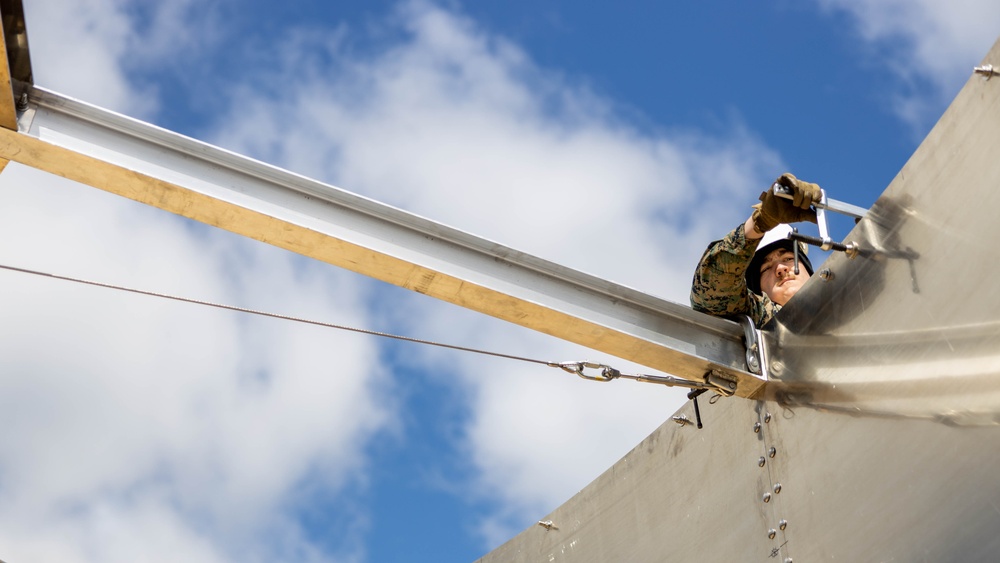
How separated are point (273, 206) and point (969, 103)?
107 inches

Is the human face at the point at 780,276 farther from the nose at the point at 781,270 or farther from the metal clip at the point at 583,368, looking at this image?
the metal clip at the point at 583,368

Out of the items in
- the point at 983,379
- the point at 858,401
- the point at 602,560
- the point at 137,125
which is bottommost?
the point at 983,379

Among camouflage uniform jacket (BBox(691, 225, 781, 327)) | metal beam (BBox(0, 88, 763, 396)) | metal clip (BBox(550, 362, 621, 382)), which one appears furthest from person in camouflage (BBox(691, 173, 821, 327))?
metal clip (BBox(550, 362, 621, 382))

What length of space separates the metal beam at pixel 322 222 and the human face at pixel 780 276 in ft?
5.58

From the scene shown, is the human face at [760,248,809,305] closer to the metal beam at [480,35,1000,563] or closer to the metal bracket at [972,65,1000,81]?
the metal beam at [480,35,1000,563]

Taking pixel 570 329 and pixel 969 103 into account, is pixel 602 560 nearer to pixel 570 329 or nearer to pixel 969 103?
pixel 570 329

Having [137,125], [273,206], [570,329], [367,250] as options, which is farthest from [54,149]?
[570,329]

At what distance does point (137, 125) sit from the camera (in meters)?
4.77

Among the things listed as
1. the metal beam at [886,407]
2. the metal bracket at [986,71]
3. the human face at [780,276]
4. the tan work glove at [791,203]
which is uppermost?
the human face at [780,276]

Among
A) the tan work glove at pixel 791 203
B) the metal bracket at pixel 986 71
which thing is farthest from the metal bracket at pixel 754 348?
the metal bracket at pixel 986 71

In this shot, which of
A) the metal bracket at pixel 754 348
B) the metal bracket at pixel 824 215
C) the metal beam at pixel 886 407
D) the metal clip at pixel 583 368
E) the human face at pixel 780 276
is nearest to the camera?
the metal beam at pixel 886 407

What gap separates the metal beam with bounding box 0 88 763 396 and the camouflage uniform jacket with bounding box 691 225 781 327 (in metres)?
0.39

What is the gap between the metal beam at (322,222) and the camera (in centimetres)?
473

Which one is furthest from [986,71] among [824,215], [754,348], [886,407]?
[754,348]
